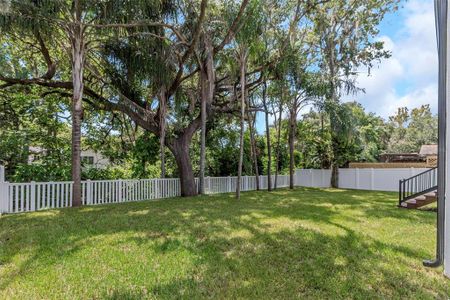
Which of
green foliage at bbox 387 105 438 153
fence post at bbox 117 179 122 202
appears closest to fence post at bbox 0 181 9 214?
fence post at bbox 117 179 122 202

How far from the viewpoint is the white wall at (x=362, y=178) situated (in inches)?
549

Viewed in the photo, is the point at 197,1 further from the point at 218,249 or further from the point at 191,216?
the point at 218,249

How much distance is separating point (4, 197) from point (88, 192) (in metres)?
1.98

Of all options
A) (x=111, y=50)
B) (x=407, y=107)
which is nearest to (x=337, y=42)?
(x=111, y=50)

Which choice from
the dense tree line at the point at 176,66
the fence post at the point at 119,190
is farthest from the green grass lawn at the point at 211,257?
the dense tree line at the point at 176,66

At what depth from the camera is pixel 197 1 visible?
29.7 feet

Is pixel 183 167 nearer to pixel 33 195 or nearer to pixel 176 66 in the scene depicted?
pixel 176 66

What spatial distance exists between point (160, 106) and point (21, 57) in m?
6.02

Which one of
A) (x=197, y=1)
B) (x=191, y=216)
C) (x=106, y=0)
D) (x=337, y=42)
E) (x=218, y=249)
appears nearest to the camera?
(x=218, y=249)

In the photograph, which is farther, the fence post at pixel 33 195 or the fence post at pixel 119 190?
the fence post at pixel 119 190

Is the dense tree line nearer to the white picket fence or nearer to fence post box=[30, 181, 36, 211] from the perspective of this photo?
the white picket fence

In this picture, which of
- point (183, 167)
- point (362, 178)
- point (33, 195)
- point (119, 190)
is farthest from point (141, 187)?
point (362, 178)

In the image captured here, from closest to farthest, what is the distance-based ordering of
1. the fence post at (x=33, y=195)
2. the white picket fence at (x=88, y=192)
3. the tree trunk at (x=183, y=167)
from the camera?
the white picket fence at (x=88, y=192) → the fence post at (x=33, y=195) → the tree trunk at (x=183, y=167)

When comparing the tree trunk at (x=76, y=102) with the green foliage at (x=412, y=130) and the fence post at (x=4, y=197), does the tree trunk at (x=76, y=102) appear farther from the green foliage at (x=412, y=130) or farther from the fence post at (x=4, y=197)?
the green foliage at (x=412, y=130)
